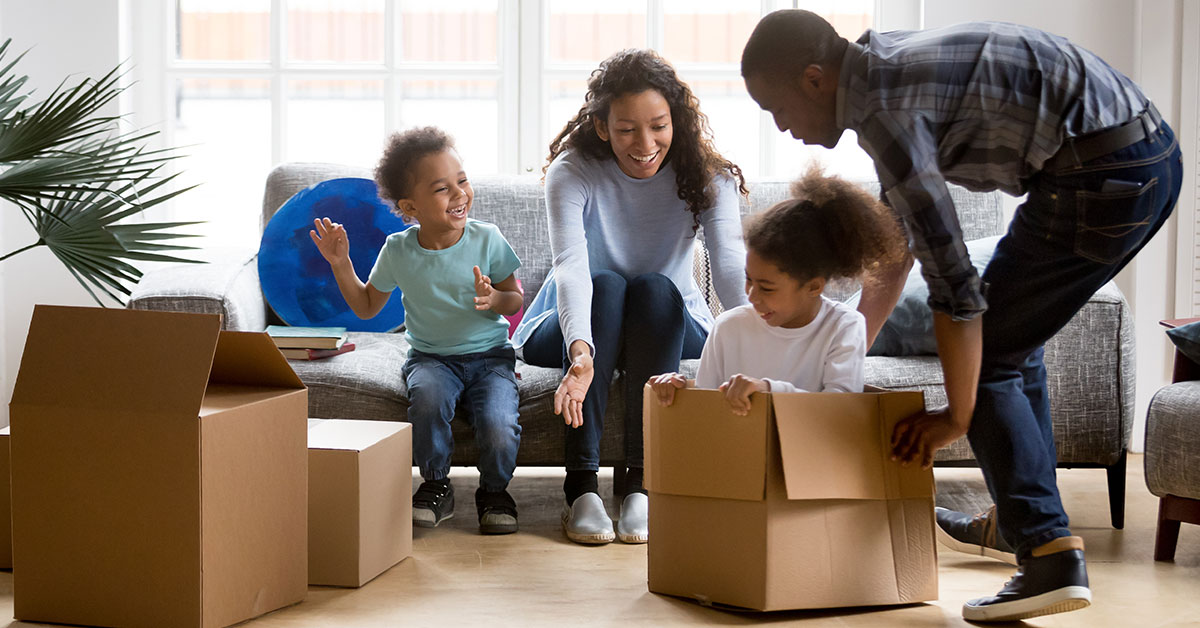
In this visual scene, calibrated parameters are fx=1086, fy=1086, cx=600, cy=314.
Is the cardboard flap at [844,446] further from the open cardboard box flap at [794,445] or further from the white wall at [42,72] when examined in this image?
the white wall at [42,72]

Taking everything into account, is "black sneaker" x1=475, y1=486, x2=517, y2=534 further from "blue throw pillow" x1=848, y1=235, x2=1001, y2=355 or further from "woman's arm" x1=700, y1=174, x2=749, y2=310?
"blue throw pillow" x1=848, y1=235, x2=1001, y2=355

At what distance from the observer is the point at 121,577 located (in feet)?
5.14

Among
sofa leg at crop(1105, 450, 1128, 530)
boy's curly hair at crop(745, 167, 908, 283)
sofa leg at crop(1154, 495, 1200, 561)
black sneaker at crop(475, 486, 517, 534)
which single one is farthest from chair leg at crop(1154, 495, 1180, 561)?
black sneaker at crop(475, 486, 517, 534)

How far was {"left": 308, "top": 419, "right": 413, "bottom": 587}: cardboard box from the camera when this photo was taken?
1854 millimetres

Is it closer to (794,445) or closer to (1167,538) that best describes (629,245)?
(794,445)

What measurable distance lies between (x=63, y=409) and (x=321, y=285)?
1.11 metres

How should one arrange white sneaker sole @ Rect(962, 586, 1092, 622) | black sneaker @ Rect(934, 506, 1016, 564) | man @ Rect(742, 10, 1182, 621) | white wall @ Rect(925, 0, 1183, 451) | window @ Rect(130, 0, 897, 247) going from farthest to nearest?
window @ Rect(130, 0, 897, 247) → white wall @ Rect(925, 0, 1183, 451) → black sneaker @ Rect(934, 506, 1016, 564) → white sneaker sole @ Rect(962, 586, 1092, 622) → man @ Rect(742, 10, 1182, 621)

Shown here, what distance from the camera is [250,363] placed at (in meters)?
1.72

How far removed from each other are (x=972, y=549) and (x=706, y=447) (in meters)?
0.64

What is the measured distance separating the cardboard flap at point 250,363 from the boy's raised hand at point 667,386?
57 cm

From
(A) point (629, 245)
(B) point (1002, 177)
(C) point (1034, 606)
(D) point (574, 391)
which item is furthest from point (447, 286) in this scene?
(C) point (1034, 606)

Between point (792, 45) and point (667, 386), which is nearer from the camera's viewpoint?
point (792, 45)

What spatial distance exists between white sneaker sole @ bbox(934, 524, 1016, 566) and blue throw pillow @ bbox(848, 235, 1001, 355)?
51cm

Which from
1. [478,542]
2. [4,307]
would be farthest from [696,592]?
[4,307]
